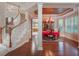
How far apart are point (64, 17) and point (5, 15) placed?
733 cm

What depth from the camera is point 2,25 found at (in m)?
3.23

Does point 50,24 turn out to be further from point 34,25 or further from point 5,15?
point 5,15

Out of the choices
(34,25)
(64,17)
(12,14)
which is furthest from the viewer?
(64,17)

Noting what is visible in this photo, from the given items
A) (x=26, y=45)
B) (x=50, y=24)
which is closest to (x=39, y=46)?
(x=26, y=45)

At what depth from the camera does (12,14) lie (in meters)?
3.94

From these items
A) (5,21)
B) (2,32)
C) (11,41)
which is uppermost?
(5,21)

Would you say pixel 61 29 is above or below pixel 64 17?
below

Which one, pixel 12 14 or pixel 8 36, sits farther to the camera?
pixel 12 14

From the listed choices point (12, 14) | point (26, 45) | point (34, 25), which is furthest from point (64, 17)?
point (12, 14)

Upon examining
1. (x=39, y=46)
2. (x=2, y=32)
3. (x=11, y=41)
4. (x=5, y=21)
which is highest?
(x=5, y=21)

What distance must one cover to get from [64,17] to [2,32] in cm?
760

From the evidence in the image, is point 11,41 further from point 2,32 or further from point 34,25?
point 34,25

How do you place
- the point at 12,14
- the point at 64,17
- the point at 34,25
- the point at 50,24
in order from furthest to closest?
1. the point at 64,17
2. the point at 50,24
3. the point at 34,25
4. the point at 12,14

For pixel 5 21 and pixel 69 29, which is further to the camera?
pixel 69 29
